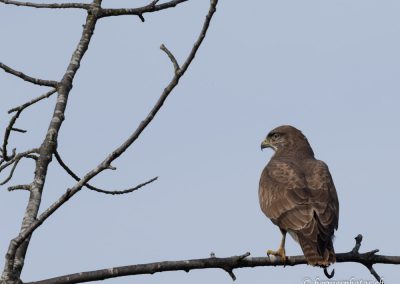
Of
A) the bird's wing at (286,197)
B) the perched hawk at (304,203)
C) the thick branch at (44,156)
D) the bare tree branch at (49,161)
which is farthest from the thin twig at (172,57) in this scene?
the bird's wing at (286,197)

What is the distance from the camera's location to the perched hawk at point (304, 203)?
905 centimetres

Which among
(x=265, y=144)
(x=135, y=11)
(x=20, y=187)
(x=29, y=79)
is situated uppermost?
(x=265, y=144)

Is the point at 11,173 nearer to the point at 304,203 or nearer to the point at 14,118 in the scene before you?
the point at 14,118

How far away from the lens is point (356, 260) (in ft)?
24.3

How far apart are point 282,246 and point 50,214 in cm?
496

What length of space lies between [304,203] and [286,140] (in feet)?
11.6

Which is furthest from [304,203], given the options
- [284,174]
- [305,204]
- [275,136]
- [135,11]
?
[135,11]

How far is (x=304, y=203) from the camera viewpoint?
9836 mm

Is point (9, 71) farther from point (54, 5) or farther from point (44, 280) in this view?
point (44, 280)

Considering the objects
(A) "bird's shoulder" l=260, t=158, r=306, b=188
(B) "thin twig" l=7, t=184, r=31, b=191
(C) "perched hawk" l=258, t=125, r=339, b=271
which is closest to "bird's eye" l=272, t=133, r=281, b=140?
(C) "perched hawk" l=258, t=125, r=339, b=271

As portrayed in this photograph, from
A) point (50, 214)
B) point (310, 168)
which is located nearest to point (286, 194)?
point (310, 168)

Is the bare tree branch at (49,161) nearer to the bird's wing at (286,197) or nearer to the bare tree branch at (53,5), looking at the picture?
the bare tree branch at (53,5)

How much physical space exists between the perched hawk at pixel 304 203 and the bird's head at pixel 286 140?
103cm

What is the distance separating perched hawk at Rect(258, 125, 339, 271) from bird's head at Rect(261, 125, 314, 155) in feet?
3.37
